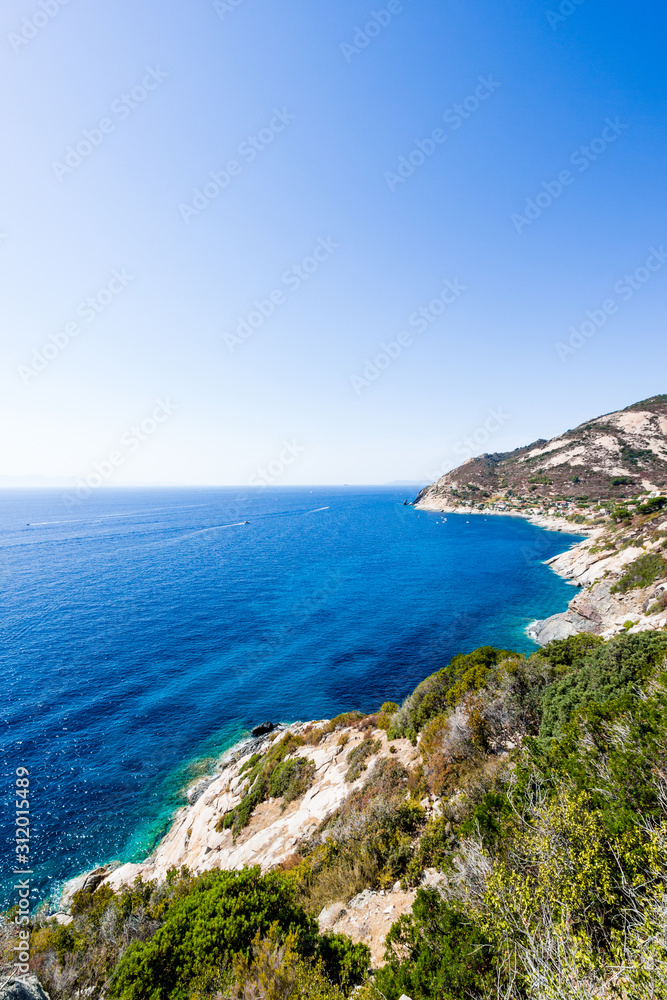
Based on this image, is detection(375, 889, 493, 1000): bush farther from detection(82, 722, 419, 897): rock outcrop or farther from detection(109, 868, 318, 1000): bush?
detection(82, 722, 419, 897): rock outcrop

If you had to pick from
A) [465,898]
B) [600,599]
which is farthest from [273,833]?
[600,599]

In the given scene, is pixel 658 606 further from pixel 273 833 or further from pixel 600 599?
pixel 273 833

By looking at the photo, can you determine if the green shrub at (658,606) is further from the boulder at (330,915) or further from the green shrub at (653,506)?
the green shrub at (653,506)

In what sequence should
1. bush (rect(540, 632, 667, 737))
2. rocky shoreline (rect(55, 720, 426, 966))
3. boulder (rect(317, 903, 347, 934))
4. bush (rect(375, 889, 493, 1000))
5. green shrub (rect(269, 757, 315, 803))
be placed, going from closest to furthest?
1. bush (rect(375, 889, 493, 1000))
2. boulder (rect(317, 903, 347, 934))
3. rocky shoreline (rect(55, 720, 426, 966))
4. bush (rect(540, 632, 667, 737))
5. green shrub (rect(269, 757, 315, 803))

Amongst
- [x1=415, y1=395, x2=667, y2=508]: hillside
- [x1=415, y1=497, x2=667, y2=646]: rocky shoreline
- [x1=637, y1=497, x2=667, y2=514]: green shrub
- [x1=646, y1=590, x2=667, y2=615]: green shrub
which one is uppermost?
[x1=415, y1=395, x2=667, y2=508]: hillside

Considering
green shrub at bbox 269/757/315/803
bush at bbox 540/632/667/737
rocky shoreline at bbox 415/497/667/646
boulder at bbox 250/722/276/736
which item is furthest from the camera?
rocky shoreline at bbox 415/497/667/646

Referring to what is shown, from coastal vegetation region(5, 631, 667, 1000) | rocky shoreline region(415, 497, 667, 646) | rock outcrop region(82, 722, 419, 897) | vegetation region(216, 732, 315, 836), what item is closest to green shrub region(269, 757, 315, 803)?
vegetation region(216, 732, 315, 836)

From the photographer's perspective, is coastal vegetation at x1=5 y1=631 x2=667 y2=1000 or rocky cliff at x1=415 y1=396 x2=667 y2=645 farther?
rocky cliff at x1=415 y1=396 x2=667 y2=645
